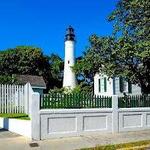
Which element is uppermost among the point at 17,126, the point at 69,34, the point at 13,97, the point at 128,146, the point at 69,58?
the point at 69,34

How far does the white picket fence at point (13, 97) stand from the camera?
24.7m

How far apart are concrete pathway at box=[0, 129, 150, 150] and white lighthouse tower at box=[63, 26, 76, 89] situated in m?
36.1

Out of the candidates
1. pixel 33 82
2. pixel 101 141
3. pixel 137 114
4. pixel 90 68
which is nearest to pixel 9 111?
pixel 90 68

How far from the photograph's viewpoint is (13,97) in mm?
24719

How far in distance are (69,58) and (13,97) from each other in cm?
3125

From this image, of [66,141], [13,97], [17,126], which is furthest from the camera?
[13,97]

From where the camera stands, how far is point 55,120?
648 inches

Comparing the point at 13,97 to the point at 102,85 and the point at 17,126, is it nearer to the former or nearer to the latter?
the point at 17,126

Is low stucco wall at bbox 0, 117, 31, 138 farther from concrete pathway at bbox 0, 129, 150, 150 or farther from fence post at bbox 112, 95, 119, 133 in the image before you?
fence post at bbox 112, 95, 119, 133

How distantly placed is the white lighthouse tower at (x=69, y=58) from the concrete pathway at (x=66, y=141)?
3611 centimetres

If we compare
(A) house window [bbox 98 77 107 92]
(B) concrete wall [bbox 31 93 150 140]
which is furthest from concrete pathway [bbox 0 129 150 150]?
(A) house window [bbox 98 77 107 92]

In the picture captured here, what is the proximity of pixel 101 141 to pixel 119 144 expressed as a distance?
1.00 m

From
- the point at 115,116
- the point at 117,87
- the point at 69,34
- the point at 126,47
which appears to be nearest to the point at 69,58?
the point at 69,34

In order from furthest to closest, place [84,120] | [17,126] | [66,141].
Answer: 1. [17,126]
2. [84,120]
3. [66,141]
